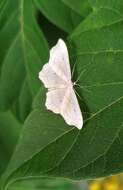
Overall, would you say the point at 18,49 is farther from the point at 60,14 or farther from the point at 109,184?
the point at 109,184

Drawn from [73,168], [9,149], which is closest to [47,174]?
[73,168]

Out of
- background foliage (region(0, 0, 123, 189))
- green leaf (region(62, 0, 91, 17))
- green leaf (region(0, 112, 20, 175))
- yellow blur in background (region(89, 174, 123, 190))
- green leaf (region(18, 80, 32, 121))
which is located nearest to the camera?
background foliage (region(0, 0, 123, 189))

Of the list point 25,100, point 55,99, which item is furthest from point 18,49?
point 55,99

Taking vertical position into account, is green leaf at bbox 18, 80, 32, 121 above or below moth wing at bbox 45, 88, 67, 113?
below

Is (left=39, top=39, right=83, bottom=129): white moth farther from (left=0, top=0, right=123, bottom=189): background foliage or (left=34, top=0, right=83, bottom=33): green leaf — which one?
(left=34, top=0, right=83, bottom=33): green leaf

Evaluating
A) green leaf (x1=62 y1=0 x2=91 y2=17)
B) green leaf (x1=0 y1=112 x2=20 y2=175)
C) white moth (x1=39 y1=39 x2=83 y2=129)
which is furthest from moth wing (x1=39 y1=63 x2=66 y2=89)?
green leaf (x1=0 y1=112 x2=20 y2=175)

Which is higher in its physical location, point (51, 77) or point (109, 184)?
point (51, 77)

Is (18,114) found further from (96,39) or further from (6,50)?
(96,39)

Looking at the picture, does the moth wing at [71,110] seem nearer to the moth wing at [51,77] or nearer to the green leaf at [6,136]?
the moth wing at [51,77]

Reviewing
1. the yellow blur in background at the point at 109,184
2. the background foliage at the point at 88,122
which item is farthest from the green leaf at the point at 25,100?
the yellow blur in background at the point at 109,184
